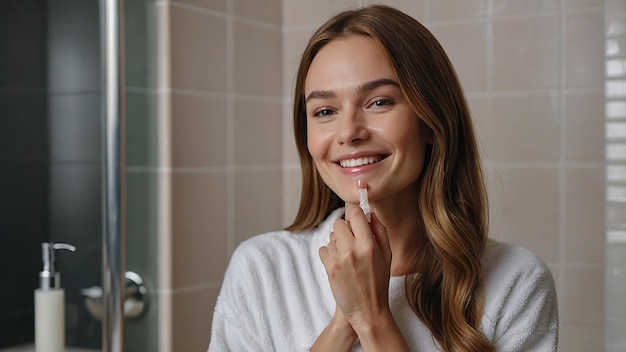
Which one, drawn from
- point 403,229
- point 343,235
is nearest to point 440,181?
Result: point 403,229

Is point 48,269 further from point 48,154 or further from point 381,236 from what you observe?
Answer: point 381,236

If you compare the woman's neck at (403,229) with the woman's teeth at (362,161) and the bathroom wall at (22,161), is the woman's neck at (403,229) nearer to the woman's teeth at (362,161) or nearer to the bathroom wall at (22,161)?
the woman's teeth at (362,161)

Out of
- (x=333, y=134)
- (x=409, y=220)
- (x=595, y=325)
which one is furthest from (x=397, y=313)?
(x=595, y=325)

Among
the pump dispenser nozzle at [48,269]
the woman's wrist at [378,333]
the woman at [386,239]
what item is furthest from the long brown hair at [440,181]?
the pump dispenser nozzle at [48,269]

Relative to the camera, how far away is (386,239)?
1184mm

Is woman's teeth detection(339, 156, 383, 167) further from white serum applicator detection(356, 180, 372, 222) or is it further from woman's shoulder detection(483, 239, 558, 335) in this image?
woman's shoulder detection(483, 239, 558, 335)

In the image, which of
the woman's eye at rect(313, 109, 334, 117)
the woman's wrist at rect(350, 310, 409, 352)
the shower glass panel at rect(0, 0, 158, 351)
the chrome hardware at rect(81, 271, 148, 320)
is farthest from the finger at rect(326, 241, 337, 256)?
the chrome hardware at rect(81, 271, 148, 320)

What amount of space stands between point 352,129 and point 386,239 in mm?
171

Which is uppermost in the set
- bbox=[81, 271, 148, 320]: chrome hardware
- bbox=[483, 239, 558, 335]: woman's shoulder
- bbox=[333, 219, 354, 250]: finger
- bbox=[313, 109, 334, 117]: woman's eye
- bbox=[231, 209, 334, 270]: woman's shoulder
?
bbox=[313, 109, 334, 117]: woman's eye

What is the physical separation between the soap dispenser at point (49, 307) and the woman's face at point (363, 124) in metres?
0.46

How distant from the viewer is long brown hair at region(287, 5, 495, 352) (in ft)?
3.99

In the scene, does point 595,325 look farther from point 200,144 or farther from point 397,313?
point 200,144

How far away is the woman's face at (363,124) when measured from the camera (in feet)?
3.94

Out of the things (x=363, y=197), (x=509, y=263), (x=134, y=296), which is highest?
(x=363, y=197)
